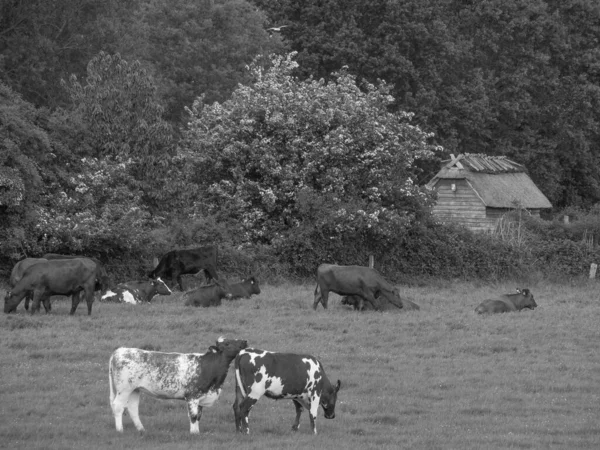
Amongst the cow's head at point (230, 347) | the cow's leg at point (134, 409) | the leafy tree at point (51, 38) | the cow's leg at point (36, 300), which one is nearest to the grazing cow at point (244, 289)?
the cow's leg at point (36, 300)

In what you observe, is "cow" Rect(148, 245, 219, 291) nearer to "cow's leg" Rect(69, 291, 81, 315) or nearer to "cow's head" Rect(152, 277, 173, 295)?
"cow's head" Rect(152, 277, 173, 295)

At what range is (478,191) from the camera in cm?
5341

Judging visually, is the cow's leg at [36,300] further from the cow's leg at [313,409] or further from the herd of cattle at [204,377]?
the cow's leg at [313,409]

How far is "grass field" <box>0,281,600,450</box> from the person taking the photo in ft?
49.9

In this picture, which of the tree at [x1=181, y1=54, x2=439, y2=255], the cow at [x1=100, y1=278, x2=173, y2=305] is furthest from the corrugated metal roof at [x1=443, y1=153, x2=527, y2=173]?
the cow at [x1=100, y1=278, x2=173, y2=305]

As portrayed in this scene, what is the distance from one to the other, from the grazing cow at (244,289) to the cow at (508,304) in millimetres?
6266

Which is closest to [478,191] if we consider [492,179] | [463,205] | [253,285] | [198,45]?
[463,205]

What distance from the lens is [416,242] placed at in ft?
130

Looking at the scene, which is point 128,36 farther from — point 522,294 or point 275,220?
point 522,294

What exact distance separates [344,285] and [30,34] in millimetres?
22851

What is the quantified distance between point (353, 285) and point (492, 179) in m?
27.0

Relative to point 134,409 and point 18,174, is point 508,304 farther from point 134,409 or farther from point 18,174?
point 134,409

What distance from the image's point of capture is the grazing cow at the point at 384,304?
28.7 meters

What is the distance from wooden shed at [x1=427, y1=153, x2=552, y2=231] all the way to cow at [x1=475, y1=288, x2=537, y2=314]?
22095mm
